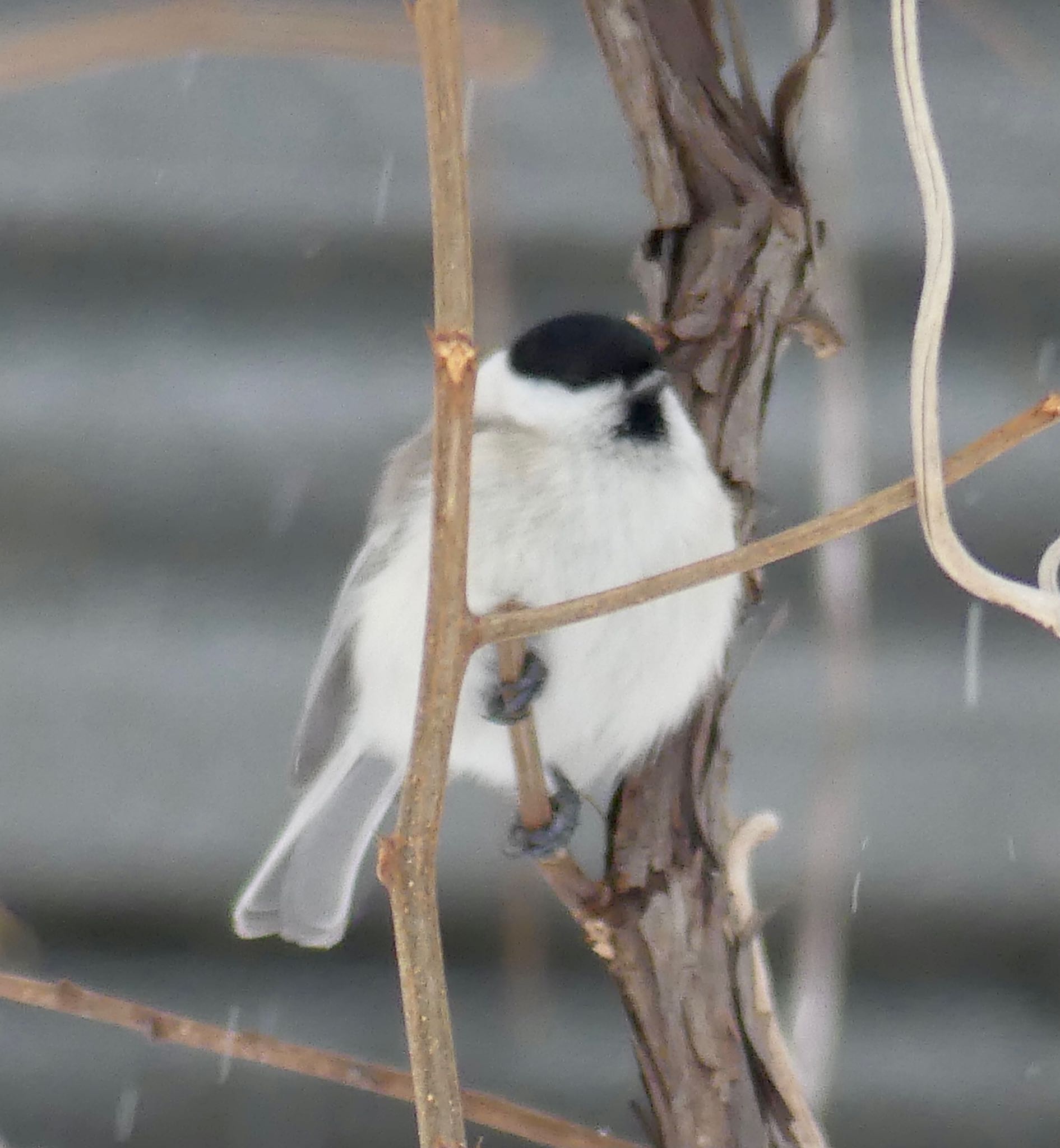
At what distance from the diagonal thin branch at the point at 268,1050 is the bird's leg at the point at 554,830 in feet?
0.40

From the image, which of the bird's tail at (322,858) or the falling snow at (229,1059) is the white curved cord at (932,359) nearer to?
the bird's tail at (322,858)

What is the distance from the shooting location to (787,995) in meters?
1.10

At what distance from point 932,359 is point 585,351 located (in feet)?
1.49

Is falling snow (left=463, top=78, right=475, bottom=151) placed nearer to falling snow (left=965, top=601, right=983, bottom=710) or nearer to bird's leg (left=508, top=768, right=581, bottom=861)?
bird's leg (left=508, top=768, right=581, bottom=861)

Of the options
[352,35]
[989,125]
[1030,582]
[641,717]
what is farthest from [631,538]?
[989,125]

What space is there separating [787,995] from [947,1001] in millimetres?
140

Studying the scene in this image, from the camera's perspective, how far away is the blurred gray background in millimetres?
1108

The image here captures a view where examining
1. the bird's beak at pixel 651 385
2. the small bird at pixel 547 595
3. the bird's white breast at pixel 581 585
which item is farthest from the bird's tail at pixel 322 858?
the bird's beak at pixel 651 385

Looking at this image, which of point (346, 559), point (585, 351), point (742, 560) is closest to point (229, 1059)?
point (346, 559)

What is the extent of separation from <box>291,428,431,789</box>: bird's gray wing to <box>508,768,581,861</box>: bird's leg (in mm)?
162

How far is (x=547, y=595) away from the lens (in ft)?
2.60

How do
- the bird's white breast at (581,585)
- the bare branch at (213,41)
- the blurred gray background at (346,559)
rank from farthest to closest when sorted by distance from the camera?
the blurred gray background at (346,559)
the bird's white breast at (581,585)
the bare branch at (213,41)

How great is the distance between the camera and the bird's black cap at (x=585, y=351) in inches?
31.6

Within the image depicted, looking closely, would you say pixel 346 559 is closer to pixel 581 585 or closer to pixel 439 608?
pixel 581 585
